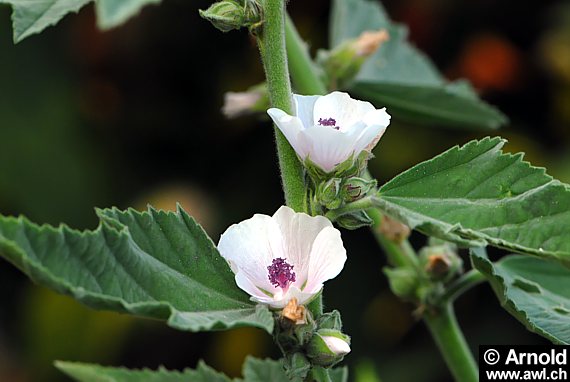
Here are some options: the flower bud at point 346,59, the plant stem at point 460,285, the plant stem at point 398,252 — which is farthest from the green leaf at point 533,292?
the flower bud at point 346,59

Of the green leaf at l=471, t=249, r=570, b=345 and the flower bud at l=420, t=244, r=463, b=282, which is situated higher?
the flower bud at l=420, t=244, r=463, b=282

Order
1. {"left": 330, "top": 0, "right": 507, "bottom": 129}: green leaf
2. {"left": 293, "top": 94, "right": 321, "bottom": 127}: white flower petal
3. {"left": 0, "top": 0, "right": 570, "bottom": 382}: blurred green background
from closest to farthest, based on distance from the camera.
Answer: {"left": 293, "top": 94, "right": 321, "bottom": 127}: white flower petal → {"left": 330, "top": 0, "right": 507, "bottom": 129}: green leaf → {"left": 0, "top": 0, "right": 570, "bottom": 382}: blurred green background

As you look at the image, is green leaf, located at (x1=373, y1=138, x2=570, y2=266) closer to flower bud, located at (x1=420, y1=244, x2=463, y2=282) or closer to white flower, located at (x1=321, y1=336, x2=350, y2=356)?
white flower, located at (x1=321, y1=336, x2=350, y2=356)

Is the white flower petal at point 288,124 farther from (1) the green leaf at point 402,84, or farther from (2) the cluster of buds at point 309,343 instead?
(1) the green leaf at point 402,84

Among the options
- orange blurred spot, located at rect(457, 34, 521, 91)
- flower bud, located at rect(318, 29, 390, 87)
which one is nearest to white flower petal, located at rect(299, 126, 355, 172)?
flower bud, located at rect(318, 29, 390, 87)

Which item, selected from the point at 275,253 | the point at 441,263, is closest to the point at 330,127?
the point at 275,253

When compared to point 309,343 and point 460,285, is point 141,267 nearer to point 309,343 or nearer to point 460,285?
point 309,343

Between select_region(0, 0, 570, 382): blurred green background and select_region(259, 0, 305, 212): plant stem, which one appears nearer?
select_region(259, 0, 305, 212): plant stem
